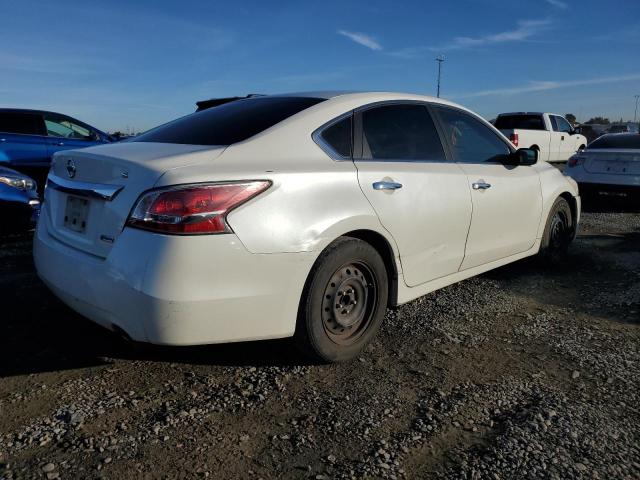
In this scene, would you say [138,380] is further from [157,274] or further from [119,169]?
[119,169]

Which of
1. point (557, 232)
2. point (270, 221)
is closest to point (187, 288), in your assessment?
point (270, 221)

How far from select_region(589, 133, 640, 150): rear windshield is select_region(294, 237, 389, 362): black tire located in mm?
7572

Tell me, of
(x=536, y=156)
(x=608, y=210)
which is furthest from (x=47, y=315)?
(x=608, y=210)

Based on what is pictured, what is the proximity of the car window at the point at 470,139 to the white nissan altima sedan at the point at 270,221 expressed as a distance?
0.03 m

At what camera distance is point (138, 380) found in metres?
2.84

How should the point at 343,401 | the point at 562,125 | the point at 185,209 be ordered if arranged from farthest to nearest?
the point at 562,125
the point at 343,401
the point at 185,209

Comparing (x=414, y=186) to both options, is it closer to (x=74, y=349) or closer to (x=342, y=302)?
(x=342, y=302)

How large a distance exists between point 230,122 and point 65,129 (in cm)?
731

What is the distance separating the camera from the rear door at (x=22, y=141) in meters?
8.39

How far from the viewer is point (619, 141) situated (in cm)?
909

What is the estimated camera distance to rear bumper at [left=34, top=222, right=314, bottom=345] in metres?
2.36

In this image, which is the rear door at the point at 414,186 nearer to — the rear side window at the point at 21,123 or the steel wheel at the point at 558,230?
the steel wheel at the point at 558,230

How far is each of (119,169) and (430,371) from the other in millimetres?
1988

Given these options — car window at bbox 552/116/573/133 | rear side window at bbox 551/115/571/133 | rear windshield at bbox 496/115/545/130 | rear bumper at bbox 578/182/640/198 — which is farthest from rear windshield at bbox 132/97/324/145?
car window at bbox 552/116/573/133
